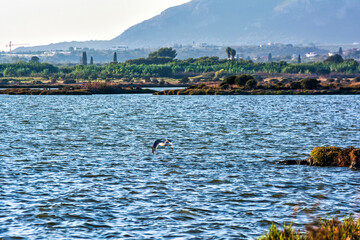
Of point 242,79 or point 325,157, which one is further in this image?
point 242,79

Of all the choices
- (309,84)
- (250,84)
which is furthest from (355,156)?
(309,84)

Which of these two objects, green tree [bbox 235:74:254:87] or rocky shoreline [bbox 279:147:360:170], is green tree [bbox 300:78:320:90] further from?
rocky shoreline [bbox 279:147:360:170]

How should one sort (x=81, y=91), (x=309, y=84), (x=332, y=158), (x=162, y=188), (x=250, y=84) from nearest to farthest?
(x=162, y=188) < (x=332, y=158) < (x=309, y=84) < (x=250, y=84) < (x=81, y=91)

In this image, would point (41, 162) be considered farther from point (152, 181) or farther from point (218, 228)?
point (218, 228)

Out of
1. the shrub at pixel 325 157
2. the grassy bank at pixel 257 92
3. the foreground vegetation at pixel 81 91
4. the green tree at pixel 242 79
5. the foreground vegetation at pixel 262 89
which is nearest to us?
the shrub at pixel 325 157

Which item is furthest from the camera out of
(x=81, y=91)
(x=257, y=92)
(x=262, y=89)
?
(x=81, y=91)

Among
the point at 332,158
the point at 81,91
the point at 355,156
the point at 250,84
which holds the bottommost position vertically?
the point at 81,91

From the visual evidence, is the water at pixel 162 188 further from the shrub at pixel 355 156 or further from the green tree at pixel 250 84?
the green tree at pixel 250 84

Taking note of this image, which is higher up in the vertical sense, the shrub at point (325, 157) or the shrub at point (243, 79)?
the shrub at point (243, 79)

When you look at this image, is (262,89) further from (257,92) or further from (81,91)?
(81,91)

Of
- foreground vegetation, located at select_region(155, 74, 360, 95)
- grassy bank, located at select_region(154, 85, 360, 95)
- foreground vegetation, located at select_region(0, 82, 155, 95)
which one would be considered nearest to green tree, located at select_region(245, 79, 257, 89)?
foreground vegetation, located at select_region(155, 74, 360, 95)

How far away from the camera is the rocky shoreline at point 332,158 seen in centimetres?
3419

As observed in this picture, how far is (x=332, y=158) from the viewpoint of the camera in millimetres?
34688

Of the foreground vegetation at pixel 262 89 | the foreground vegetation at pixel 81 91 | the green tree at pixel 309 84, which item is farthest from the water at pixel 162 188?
the foreground vegetation at pixel 81 91
